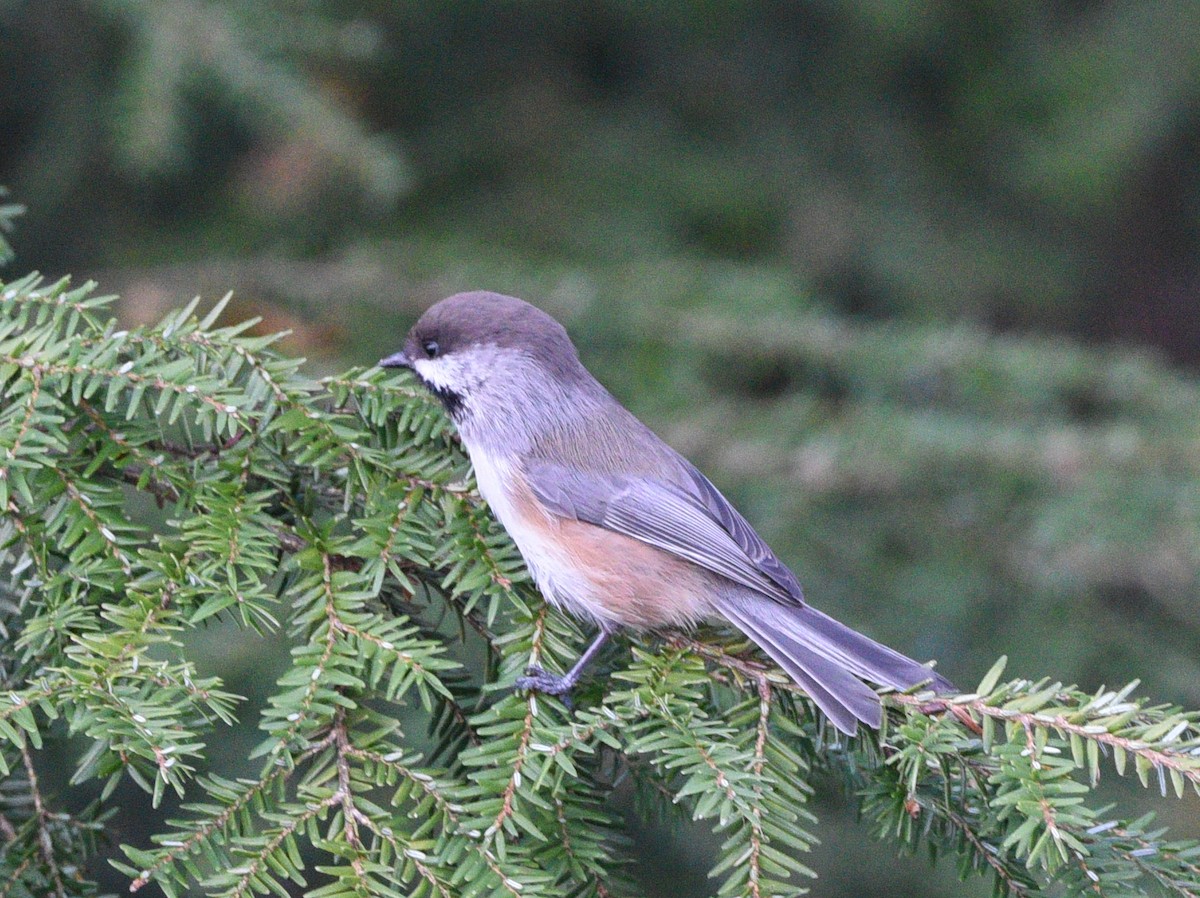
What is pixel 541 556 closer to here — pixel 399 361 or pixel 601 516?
pixel 601 516

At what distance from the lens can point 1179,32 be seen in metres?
4.06

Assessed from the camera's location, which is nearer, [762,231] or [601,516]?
[601,516]

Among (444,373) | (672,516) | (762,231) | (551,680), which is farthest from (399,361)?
(762,231)

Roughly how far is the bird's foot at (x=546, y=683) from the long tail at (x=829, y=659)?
0.34 meters

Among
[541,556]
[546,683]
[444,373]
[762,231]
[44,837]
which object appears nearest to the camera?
[44,837]

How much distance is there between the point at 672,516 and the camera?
2303 millimetres

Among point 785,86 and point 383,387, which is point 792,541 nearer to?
point 383,387

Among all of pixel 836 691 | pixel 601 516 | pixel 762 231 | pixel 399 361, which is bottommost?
pixel 836 691

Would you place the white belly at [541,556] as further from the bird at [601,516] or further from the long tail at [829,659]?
the long tail at [829,659]

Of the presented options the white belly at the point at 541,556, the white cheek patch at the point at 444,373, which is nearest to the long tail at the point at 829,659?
the white belly at the point at 541,556

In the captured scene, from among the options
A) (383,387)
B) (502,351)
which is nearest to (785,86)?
(502,351)

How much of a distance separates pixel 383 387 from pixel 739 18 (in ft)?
9.21

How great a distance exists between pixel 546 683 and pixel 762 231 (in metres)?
2.92

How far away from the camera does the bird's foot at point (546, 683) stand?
5.42ft
